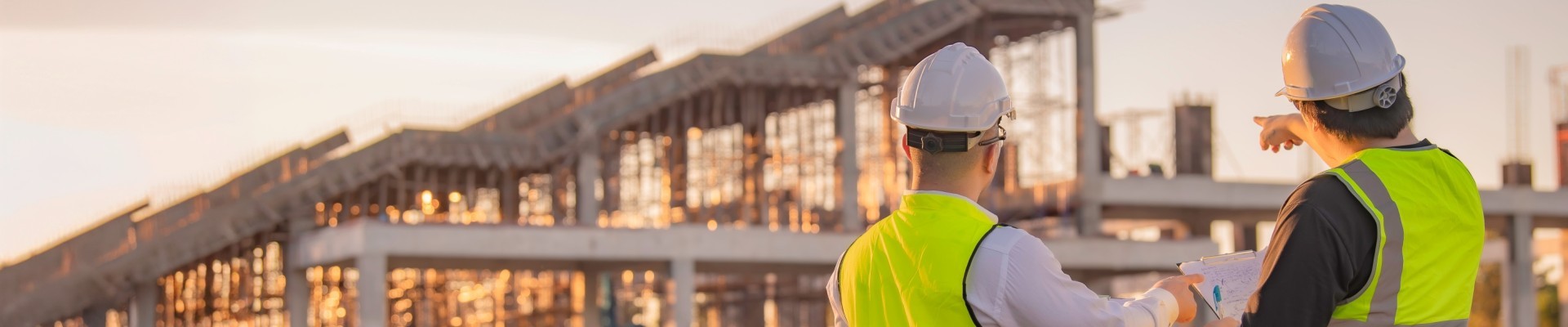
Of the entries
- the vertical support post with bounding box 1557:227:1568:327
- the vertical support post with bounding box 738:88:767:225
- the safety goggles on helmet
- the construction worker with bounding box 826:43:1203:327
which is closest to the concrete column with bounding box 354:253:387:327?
the vertical support post with bounding box 738:88:767:225

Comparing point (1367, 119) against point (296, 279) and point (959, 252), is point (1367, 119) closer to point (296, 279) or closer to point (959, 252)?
point (959, 252)

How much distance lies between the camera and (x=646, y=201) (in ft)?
175

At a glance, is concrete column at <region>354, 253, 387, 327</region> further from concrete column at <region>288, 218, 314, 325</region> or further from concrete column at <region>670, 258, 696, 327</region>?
concrete column at <region>670, 258, 696, 327</region>

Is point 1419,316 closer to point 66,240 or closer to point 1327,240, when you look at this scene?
point 1327,240

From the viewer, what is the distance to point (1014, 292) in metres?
3.60

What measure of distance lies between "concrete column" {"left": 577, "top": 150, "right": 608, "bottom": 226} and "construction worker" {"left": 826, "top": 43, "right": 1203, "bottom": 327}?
43.1 m

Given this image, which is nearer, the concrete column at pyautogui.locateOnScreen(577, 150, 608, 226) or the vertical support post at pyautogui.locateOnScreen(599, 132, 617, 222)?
the concrete column at pyautogui.locateOnScreen(577, 150, 608, 226)

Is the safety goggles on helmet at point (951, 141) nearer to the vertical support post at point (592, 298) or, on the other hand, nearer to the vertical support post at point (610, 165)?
the vertical support post at point (610, 165)

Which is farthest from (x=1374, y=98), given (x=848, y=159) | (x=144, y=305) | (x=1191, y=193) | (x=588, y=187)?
(x=1191, y=193)

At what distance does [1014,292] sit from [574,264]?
42417 mm

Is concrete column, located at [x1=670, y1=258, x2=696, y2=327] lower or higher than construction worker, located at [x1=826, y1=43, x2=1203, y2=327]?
lower

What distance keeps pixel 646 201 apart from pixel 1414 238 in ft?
164

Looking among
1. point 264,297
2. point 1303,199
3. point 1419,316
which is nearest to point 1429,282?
point 1419,316

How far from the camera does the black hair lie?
12.7 ft
